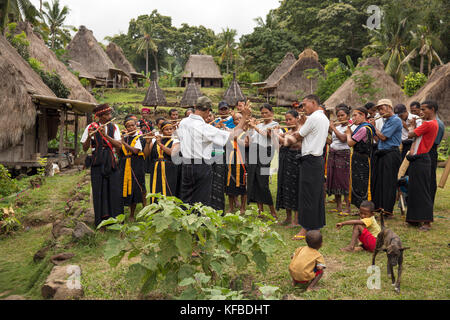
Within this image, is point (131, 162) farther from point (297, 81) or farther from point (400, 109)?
point (297, 81)

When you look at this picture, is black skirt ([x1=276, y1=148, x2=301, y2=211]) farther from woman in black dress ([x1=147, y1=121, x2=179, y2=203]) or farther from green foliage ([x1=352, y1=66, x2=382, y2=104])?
green foliage ([x1=352, y1=66, x2=382, y2=104])

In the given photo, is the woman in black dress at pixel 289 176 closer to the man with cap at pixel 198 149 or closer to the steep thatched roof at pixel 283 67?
the man with cap at pixel 198 149

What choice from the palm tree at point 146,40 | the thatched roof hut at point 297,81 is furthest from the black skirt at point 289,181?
the palm tree at point 146,40

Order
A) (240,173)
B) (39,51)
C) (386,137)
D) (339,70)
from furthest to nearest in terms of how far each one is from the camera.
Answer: (339,70) → (39,51) → (240,173) → (386,137)

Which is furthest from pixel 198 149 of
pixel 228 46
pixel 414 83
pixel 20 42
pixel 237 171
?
pixel 228 46

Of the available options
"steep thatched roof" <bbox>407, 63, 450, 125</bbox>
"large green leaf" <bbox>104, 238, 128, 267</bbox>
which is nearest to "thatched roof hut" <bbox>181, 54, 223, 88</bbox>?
"steep thatched roof" <bbox>407, 63, 450, 125</bbox>

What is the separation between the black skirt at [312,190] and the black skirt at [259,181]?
137cm

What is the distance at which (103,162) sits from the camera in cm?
558

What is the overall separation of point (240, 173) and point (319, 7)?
36606 mm

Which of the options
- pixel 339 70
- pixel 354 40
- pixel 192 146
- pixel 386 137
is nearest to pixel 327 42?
pixel 354 40

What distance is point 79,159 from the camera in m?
15.1

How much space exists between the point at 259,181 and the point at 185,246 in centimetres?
352
